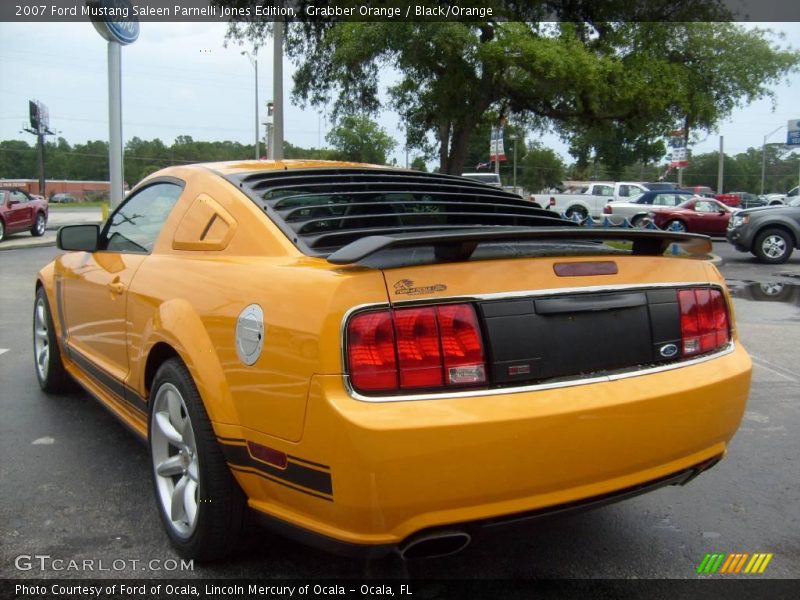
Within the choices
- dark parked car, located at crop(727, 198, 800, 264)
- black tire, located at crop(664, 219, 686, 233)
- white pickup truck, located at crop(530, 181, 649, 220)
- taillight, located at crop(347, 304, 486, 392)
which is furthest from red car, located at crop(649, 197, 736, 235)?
taillight, located at crop(347, 304, 486, 392)

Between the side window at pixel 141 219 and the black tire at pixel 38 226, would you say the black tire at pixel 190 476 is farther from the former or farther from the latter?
the black tire at pixel 38 226

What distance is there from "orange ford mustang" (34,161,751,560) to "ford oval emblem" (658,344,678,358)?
11mm

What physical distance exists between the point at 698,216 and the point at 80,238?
20.0 metres

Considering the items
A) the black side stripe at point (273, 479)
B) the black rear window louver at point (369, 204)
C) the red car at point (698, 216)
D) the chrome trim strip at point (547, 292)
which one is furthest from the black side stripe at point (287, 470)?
the red car at point (698, 216)

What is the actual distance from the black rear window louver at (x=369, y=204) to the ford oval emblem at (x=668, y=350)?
96 cm

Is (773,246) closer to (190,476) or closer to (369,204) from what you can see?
(369,204)

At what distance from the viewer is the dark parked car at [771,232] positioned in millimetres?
14766

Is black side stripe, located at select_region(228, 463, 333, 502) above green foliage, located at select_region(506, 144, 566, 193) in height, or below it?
below

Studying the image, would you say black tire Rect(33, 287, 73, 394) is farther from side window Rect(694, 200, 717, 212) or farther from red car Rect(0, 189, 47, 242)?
side window Rect(694, 200, 717, 212)

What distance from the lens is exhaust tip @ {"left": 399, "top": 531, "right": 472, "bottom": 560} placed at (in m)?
2.04

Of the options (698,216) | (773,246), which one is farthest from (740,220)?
(698,216)

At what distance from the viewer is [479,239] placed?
2154 mm

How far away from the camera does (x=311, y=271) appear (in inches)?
86.4

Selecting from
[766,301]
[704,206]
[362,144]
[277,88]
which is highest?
[362,144]
